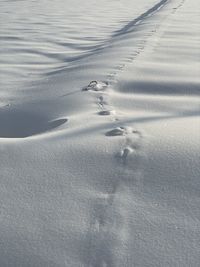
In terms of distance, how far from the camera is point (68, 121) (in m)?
2.25

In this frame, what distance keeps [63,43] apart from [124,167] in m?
3.42

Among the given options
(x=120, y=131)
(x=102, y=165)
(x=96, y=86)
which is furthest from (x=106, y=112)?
(x=102, y=165)

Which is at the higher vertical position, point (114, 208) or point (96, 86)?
point (114, 208)

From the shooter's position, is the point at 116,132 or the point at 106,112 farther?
the point at 106,112

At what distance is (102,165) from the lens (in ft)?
5.45

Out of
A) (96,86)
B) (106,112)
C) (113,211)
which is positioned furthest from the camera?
(96,86)

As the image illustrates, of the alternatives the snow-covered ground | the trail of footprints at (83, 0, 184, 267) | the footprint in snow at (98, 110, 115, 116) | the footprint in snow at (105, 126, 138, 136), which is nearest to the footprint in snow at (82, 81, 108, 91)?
the snow-covered ground

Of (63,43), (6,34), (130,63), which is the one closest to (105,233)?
(130,63)

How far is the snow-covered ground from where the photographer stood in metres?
1.24

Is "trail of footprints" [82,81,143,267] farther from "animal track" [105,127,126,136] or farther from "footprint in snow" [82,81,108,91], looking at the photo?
"footprint in snow" [82,81,108,91]

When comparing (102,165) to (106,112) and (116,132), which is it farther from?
(106,112)

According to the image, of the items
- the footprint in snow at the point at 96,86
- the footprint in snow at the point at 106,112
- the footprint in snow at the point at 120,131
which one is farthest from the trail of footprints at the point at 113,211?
the footprint in snow at the point at 96,86

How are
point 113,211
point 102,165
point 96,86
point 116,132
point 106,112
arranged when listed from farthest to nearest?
1. point 96,86
2. point 106,112
3. point 116,132
4. point 102,165
5. point 113,211

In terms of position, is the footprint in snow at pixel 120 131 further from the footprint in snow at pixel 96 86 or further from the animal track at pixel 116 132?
the footprint in snow at pixel 96 86
